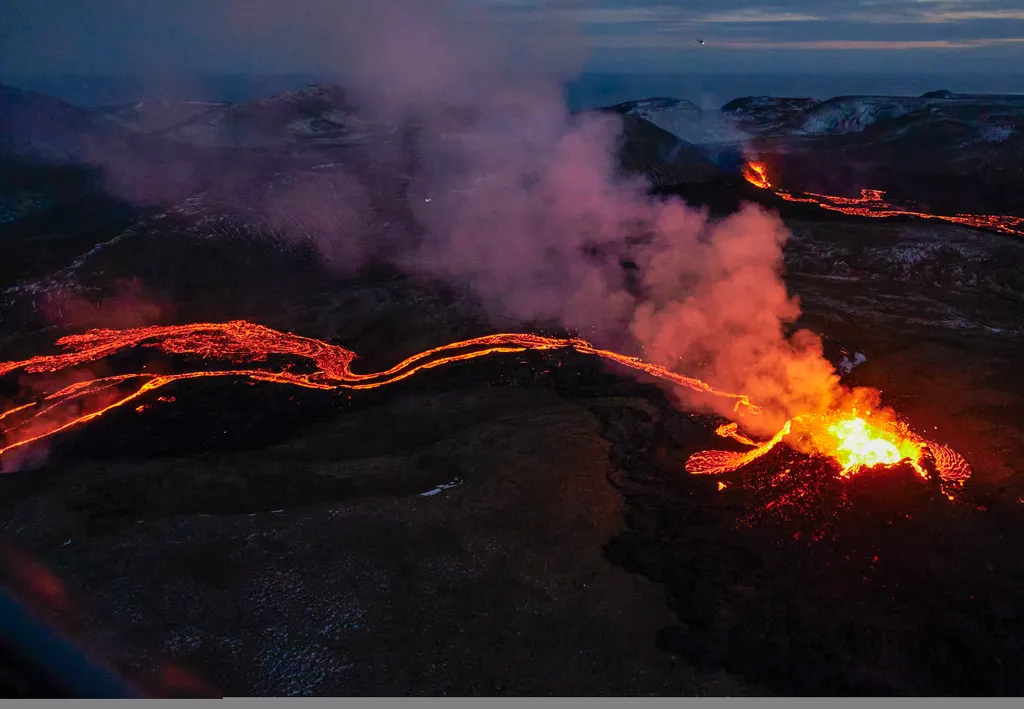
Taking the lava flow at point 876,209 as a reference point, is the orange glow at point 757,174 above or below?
below

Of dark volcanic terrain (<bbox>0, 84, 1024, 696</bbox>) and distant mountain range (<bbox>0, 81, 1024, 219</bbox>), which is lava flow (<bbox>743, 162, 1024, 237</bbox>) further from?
dark volcanic terrain (<bbox>0, 84, 1024, 696</bbox>)

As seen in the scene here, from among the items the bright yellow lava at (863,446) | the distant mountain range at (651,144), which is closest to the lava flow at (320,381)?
the bright yellow lava at (863,446)

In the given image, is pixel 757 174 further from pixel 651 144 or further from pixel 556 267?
pixel 556 267

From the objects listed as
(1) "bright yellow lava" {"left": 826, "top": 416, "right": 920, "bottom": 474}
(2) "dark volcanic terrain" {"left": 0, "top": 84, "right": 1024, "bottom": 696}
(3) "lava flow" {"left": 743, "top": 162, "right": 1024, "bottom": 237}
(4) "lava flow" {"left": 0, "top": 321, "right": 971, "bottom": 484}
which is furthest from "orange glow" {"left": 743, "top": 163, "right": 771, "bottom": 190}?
(1) "bright yellow lava" {"left": 826, "top": 416, "right": 920, "bottom": 474}

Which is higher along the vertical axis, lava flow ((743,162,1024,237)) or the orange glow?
lava flow ((743,162,1024,237))

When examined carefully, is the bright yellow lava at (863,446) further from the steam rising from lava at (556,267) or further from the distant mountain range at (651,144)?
the distant mountain range at (651,144)

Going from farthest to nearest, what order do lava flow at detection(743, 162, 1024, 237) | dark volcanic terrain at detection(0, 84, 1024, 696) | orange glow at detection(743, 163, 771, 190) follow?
orange glow at detection(743, 163, 771, 190) → lava flow at detection(743, 162, 1024, 237) → dark volcanic terrain at detection(0, 84, 1024, 696)

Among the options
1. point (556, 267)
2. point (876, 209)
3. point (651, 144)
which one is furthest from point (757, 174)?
point (556, 267)

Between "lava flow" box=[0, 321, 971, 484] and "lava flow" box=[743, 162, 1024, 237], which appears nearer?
"lava flow" box=[0, 321, 971, 484]
